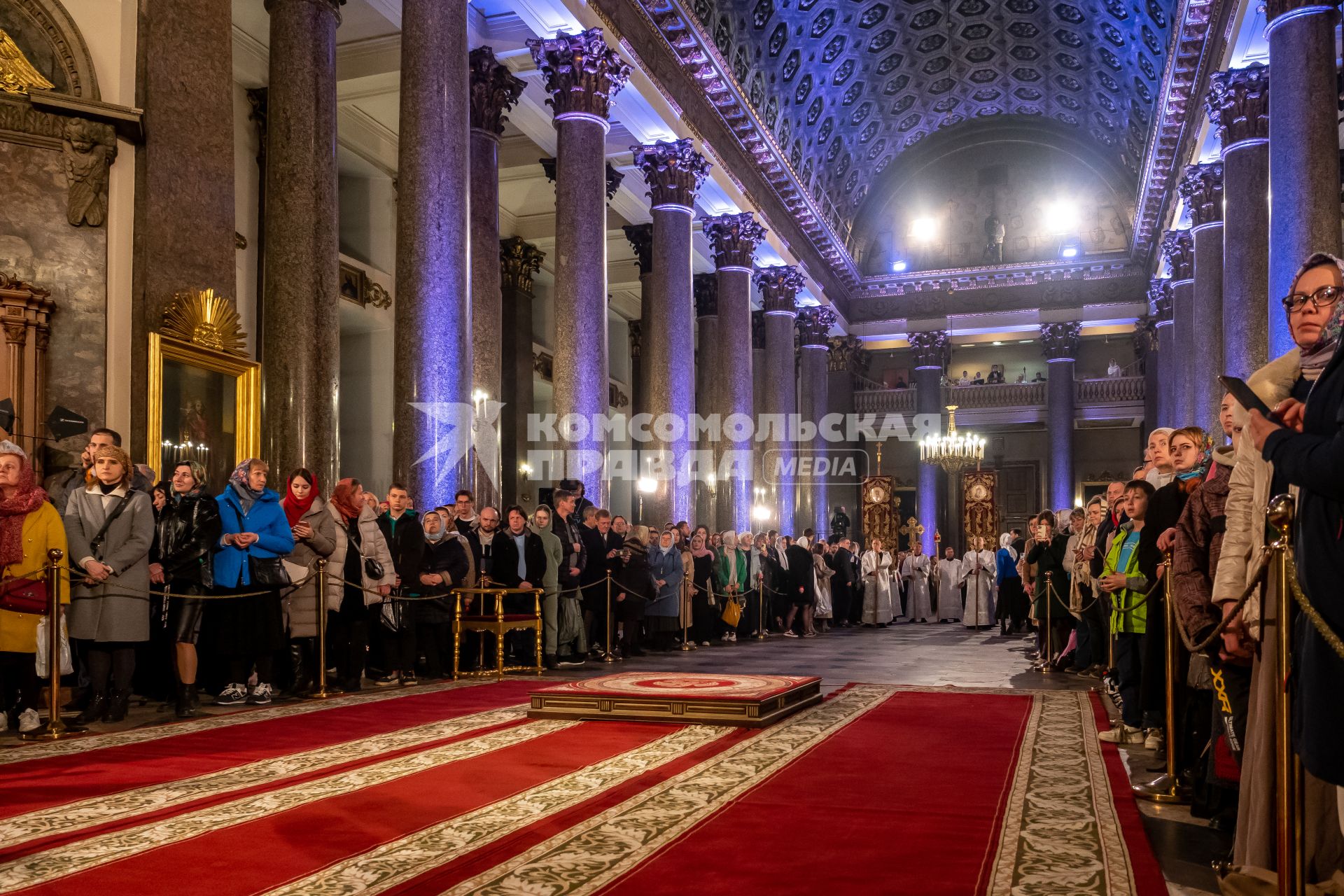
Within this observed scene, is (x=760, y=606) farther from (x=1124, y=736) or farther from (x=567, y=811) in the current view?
(x=567, y=811)

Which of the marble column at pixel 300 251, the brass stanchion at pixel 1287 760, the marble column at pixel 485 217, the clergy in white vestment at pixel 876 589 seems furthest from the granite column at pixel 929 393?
the brass stanchion at pixel 1287 760

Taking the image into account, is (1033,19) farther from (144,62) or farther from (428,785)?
(428,785)

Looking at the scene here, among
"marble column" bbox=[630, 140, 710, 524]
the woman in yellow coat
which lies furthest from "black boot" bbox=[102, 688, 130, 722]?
"marble column" bbox=[630, 140, 710, 524]

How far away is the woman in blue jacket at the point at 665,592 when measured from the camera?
531 inches

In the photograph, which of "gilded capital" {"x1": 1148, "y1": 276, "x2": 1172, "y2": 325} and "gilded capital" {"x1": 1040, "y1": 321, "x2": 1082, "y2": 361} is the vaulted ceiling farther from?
"gilded capital" {"x1": 1040, "y1": 321, "x2": 1082, "y2": 361}

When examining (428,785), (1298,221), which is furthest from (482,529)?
(1298,221)

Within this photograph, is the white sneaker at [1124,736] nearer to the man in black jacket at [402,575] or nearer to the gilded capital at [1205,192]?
the man in black jacket at [402,575]

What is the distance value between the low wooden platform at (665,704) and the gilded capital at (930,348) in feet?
84.7

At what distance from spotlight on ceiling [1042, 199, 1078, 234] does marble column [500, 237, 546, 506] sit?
1664 centimetres

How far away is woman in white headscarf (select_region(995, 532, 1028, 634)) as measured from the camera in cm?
1784

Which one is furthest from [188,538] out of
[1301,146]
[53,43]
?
[1301,146]

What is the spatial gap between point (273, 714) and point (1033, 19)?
2425 cm

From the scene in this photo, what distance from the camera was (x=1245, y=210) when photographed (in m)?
15.6

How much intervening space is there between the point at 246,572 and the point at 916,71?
24.6 m
